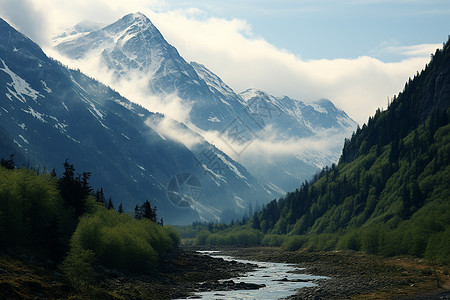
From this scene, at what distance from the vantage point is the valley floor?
63906 mm

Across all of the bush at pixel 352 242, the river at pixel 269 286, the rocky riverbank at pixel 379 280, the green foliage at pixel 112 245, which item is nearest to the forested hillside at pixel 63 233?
the green foliage at pixel 112 245

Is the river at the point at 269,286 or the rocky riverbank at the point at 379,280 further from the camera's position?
the river at the point at 269,286

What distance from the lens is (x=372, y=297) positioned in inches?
3098

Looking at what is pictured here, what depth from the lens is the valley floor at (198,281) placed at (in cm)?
6391

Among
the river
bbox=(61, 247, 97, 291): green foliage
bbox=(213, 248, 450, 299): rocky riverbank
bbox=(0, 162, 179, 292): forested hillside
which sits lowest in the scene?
the river

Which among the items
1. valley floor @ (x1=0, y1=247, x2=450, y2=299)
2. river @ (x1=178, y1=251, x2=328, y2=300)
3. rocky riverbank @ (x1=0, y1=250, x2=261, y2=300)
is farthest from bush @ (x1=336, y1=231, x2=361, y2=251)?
rocky riverbank @ (x1=0, y1=250, x2=261, y2=300)

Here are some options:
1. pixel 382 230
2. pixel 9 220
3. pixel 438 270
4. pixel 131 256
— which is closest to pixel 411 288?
pixel 438 270

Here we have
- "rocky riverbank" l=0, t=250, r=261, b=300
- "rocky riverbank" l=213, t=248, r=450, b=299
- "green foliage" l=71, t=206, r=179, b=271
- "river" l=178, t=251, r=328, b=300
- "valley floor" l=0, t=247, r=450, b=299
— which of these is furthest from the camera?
"green foliage" l=71, t=206, r=179, b=271

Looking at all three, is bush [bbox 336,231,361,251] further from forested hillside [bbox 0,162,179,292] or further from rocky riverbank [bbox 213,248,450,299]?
forested hillside [bbox 0,162,179,292]

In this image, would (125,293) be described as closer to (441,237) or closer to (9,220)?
(9,220)

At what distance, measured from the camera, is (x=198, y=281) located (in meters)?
110

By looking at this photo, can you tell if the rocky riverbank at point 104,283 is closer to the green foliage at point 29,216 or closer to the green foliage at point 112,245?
the green foliage at point 112,245

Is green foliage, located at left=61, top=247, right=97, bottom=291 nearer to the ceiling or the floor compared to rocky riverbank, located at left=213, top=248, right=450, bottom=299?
nearer to the ceiling

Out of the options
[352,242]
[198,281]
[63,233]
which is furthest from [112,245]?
[352,242]
